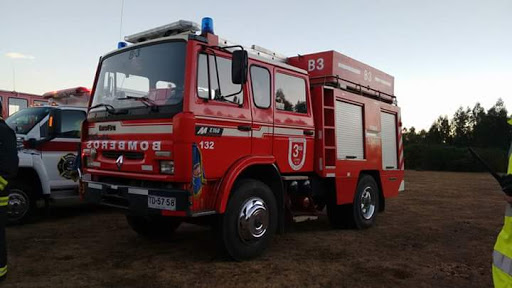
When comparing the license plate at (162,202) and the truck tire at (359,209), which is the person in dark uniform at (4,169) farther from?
the truck tire at (359,209)

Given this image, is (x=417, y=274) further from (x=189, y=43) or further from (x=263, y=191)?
(x=189, y=43)

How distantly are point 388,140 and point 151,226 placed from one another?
196 inches

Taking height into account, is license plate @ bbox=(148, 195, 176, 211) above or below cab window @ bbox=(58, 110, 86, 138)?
below

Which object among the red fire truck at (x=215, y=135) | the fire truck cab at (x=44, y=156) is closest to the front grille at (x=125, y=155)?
the red fire truck at (x=215, y=135)

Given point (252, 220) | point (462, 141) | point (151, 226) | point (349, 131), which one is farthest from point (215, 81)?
point (462, 141)

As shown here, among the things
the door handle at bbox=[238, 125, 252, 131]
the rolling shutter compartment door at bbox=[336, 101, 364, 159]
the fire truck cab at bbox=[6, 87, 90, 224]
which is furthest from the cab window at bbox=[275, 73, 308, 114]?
the fire truck cab at bbox=[6, 87, 90, 224]

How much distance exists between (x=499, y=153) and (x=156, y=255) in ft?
109

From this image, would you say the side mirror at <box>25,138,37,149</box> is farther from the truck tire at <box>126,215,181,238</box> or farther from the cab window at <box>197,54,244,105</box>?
the cab window at <box>197,54,244,105</box>

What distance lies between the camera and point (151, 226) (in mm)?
5930

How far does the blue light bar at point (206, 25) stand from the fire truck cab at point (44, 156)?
134 inches

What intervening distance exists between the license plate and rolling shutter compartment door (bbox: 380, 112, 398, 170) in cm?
499

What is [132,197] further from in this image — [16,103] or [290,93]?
[16,103]

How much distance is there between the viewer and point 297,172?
226 inches

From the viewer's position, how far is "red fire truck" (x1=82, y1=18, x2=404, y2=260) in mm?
4230
